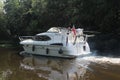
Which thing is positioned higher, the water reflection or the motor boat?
the motor boat

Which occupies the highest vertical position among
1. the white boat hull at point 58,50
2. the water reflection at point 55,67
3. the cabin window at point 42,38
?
the cabin window at point 42,38

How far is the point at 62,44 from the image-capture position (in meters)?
26.2

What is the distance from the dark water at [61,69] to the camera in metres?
18.6

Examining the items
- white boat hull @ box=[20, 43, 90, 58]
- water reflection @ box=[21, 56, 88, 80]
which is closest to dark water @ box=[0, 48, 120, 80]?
water reflection @ box=[21, 56, 88, 80]

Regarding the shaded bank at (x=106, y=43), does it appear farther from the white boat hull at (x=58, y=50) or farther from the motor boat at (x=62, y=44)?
the white boat hull at (x=58, y=50)

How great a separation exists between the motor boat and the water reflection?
0.80 m

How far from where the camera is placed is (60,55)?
2650 cm

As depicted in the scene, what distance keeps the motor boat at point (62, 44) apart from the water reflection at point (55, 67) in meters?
0.80

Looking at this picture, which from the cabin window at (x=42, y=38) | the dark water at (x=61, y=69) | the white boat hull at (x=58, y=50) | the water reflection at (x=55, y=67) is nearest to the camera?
the dark water at (x=61, y=69)

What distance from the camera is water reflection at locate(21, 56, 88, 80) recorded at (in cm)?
1902

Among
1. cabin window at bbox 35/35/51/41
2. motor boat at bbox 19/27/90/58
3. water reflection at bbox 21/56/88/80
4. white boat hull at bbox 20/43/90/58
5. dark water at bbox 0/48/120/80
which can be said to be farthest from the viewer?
cabin window at bbox 35/35/51/41

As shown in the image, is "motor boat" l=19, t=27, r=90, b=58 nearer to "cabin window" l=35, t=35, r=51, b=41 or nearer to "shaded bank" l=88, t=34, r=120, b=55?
"cabin window" l=35, t=35, r=51, b=41

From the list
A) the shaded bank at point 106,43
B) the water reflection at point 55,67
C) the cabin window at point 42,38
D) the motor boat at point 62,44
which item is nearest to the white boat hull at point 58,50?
the motor boat at point 62,44

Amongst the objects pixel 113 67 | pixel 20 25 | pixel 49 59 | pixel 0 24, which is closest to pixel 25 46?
pixel 49 59
